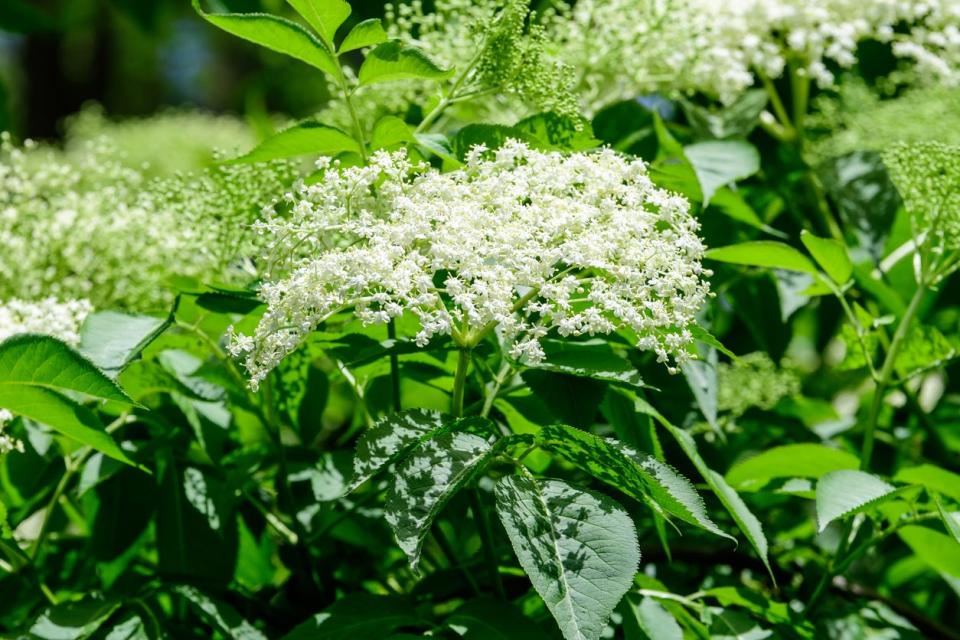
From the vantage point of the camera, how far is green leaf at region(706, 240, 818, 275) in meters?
1.19

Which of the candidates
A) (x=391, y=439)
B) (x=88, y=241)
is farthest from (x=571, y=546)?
(x=88, y=241)

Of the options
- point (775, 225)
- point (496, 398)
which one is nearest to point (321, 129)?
point (496, 398)

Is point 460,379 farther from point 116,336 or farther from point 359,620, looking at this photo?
point 116,336

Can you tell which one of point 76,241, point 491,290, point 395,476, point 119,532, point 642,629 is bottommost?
point 119,532

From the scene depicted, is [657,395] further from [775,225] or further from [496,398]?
[775,225]

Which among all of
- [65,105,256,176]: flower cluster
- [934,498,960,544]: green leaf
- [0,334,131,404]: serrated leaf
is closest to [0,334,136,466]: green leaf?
[0,334,131,404]: serrated leaf

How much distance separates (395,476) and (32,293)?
870 millimetres

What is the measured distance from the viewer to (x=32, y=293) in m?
1.49

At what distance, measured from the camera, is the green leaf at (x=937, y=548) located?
124cm

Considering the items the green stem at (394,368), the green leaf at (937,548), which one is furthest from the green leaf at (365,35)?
the green leaf at (937,548)

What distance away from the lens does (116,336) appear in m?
1.13

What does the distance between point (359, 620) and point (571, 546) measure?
303 mm

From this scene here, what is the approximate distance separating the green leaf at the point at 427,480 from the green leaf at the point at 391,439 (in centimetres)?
2

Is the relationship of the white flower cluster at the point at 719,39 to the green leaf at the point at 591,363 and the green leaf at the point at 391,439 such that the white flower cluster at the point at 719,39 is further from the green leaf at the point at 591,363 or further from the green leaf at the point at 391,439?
the green leaf at the point at 391,439
